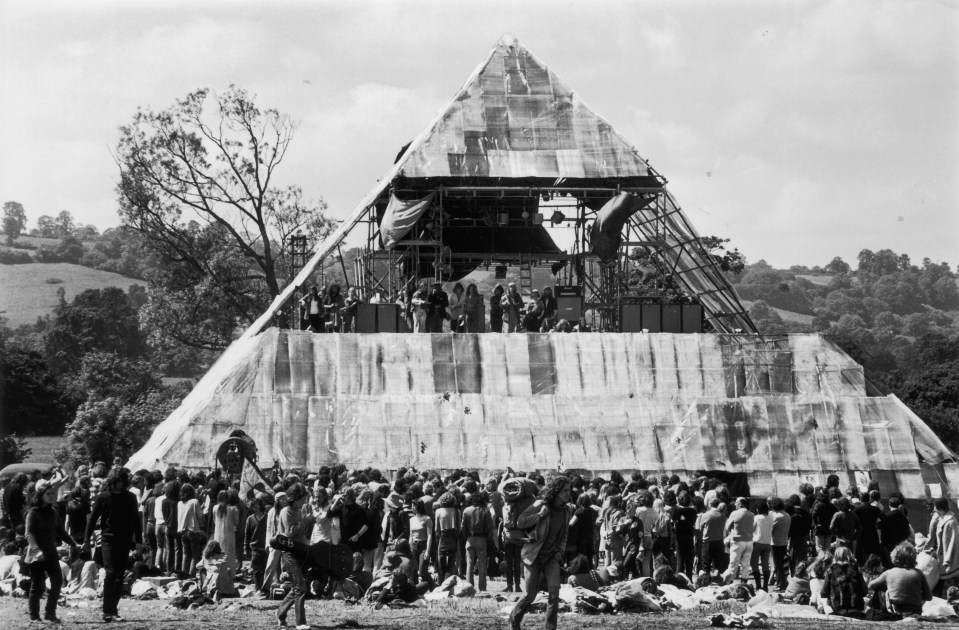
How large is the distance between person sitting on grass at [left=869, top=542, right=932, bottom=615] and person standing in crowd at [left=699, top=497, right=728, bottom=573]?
486 centimetres

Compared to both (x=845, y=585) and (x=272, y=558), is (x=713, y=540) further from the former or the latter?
(x=272, y=558)

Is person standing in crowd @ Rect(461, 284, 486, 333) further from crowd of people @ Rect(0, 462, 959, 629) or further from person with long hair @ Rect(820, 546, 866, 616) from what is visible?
person with long hair @ Rect(820, 546, 866, 616)

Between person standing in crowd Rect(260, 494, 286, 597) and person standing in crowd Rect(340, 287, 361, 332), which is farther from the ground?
person standing in crowd Rect(340, 287, 361, 332)

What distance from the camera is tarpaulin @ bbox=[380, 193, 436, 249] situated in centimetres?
3912

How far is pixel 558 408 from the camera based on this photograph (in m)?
33.9

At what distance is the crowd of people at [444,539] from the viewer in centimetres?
1620

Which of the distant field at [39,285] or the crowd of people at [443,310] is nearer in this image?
the crowd of people at [443,310]

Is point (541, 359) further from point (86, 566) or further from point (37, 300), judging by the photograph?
point (37, 300)

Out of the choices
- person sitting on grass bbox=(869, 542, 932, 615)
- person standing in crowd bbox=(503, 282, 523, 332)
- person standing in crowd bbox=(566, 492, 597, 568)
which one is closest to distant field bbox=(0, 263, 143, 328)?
person standing in crowd bbox=(503, 282, 523, 332)

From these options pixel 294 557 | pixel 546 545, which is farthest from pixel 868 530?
pixel 294 557

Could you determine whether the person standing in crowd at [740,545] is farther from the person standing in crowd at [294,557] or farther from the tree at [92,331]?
the tree at [92,331]

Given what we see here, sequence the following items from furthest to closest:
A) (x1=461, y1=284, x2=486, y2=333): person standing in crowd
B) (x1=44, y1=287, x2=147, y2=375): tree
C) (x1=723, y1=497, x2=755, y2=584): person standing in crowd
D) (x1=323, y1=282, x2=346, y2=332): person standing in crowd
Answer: (x1=44, y1=287, x2=147, y2=375): tree < (x1=461, y1=284, x2=486, y2=333): person standing in crowd < (x1=323, y1=282, x2=346, y2=332): person standing in crowd < (x1=723, y1=497, x2=755, y2=584): person standing in crowd

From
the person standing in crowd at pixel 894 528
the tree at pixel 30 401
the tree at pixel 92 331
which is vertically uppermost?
the tree at pixel 92 331

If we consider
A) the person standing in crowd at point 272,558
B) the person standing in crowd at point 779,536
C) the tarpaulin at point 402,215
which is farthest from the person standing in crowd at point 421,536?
the tarpaulin at point 402,215
